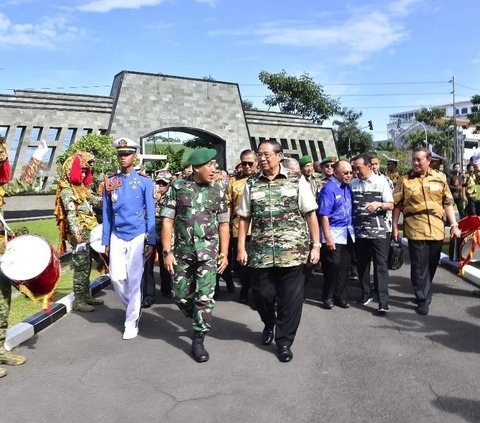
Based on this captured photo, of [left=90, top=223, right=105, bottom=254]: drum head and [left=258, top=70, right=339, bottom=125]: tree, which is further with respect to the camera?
[left=258, top=70, right=339, bottom=125]: tree

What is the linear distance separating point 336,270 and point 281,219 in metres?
2.07

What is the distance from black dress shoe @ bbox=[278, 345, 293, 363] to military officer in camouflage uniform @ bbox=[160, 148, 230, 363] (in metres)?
0.70

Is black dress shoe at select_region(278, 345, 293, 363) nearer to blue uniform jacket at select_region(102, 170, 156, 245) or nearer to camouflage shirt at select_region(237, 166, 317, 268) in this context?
camouflage shirt at select_region(237, 166, 317, 268)

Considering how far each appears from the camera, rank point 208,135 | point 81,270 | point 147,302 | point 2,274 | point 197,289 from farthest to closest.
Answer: point 208,135 → point 147,302 → point 81,270 → point 197,289 → point 2,274

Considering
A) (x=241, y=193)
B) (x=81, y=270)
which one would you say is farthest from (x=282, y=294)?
(x=81, y=270)

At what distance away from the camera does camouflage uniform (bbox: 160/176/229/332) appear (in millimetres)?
4668

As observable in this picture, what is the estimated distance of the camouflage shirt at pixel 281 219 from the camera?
4.57m

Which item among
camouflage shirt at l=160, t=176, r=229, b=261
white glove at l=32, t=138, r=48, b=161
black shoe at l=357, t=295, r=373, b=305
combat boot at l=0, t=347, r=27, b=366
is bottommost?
black shoe at l=357, t=295, r=373, b=305

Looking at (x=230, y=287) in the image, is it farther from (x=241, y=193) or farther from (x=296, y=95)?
(x=296, y=95)

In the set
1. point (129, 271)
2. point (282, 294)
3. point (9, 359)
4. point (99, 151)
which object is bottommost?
point (9, 359)

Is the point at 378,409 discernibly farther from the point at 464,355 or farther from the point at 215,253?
the point at 215,253

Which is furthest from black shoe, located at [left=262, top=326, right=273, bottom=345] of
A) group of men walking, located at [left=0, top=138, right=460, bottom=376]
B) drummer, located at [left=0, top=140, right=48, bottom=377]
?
drummer, located at [left=0, top=140, right=48, bottom=377]

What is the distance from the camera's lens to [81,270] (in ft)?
20.6

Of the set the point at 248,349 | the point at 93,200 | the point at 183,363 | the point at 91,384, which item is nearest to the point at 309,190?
the point at 248,349
